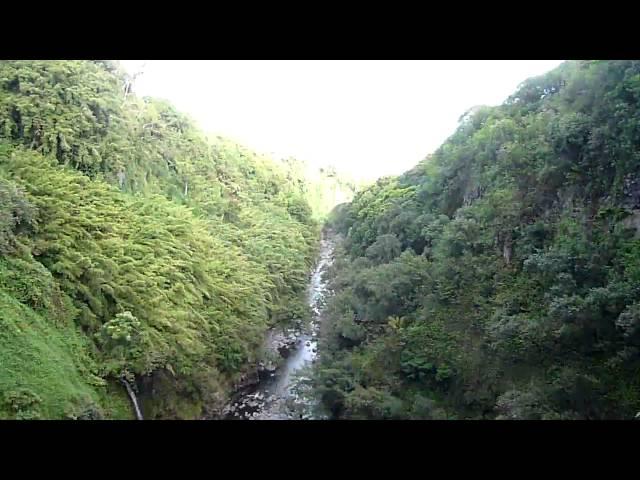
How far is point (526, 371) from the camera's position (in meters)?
6.03

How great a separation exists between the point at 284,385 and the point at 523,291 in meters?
5.24

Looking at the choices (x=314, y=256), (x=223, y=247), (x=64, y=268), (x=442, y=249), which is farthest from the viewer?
(x=314, y=256)

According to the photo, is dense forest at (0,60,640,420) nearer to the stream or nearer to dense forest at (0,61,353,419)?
dense forest at (0,61,353,419)

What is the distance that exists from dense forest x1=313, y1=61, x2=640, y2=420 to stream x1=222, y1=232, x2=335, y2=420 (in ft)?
2.03

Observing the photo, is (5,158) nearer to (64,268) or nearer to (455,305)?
(64,268)

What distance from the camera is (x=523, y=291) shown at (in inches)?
277

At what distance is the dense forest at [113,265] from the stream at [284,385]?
39cm

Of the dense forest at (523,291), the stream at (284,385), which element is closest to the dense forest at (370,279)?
the dense forest at (523,291)

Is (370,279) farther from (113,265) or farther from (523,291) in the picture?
(113,265)

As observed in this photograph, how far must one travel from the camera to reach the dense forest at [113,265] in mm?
6715

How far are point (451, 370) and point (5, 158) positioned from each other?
7.60 metres

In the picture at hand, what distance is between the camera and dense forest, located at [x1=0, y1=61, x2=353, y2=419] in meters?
6.71

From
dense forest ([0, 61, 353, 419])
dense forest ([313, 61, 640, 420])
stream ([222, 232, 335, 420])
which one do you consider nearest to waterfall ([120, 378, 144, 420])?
dense forest ([0, 61, 353, 419])
